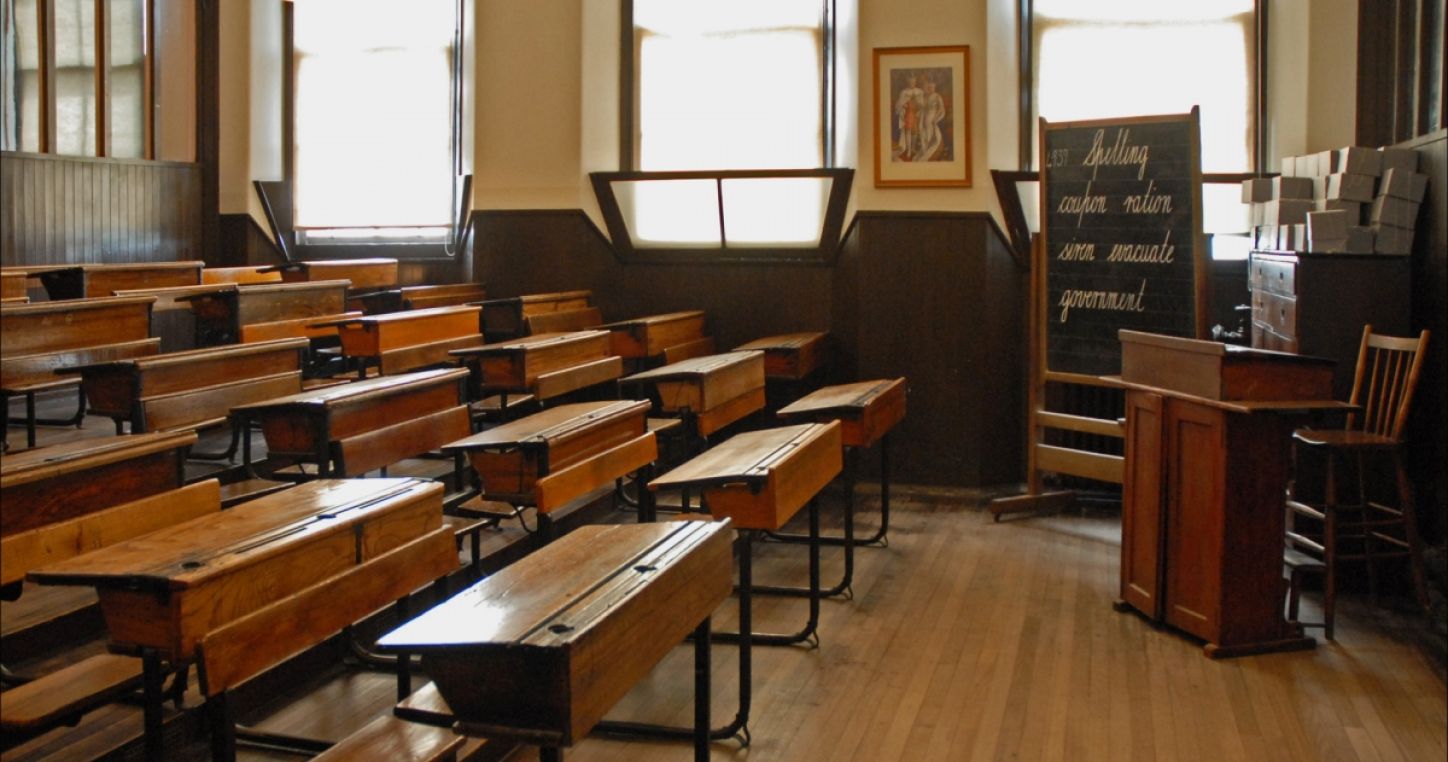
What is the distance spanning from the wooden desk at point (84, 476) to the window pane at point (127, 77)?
5.34 m

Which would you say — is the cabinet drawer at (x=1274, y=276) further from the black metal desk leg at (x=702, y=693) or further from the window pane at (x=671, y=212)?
the black metal desk leg at (x=702, y=693)

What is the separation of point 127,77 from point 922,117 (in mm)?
4974

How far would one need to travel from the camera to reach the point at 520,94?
759 centimetres

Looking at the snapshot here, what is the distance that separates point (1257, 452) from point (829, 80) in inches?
156

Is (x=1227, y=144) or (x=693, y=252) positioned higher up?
(x=1227, y=144)

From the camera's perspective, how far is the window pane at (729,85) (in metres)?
7.54

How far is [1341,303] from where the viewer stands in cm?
512

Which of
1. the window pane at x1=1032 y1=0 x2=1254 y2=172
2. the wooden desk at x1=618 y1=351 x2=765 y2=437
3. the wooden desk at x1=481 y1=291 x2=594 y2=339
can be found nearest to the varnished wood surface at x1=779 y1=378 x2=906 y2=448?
the wooden desk at x1=618 y1=351 x2=765 y2=437

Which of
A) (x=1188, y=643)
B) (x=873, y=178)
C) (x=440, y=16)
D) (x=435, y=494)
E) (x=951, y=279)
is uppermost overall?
(x=440, y=16)

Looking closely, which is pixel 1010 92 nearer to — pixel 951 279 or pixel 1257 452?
pixel 951 279

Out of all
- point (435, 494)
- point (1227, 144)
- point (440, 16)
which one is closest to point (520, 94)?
point (440, 16)

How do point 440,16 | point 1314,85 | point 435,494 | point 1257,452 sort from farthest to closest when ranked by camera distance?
point 440,16
point 1314,85
point 1257,452
point 435,494

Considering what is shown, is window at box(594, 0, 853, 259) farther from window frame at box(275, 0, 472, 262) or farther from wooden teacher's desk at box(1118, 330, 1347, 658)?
wooden teacher's desk at box(1118, 330, 1347, 658)

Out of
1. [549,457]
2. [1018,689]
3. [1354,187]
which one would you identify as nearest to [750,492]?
[549,457]
